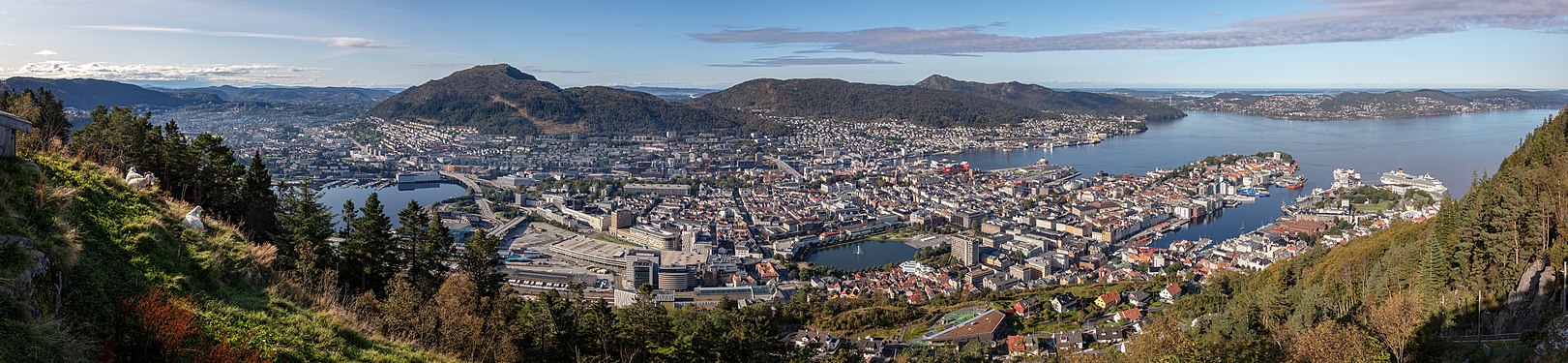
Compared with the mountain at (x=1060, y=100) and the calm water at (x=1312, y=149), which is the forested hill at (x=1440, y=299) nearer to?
the calm water at (x=1312, y=149)

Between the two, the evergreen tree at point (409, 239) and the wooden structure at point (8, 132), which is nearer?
the wooden structure at point (8, 132)

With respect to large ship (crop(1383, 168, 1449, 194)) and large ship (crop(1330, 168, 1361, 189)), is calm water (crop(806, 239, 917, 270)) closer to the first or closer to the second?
large ship (crop(1330, 168, 1361, 189))

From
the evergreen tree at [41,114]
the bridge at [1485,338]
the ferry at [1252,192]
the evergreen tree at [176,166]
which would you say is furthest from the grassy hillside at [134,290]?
the ferry at [1252,192]

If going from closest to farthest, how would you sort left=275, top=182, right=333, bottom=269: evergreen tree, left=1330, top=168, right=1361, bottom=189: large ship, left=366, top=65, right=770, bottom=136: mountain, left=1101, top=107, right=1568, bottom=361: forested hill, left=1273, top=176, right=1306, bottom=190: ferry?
left=1101, top=107, right=1568, bottom=361: forested hill → left=275, top=182, right=333, bottom=269: evergreen tree → left=1330, top=168, right=1361, bottom=189: large ship → left=1273, top=176, right=1306, bottom=190: ferry → left=366, top=65, right=770, bottom=136: mountain

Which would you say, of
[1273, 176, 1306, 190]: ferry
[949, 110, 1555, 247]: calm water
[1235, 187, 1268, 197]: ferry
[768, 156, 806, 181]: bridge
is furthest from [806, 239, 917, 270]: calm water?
[1273, 176, 1306, 190]: ferry

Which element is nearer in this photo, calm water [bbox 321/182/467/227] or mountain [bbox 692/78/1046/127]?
calm water [bbox 321/182/467/227]

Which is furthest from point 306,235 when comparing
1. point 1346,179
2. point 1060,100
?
point 1060,100
